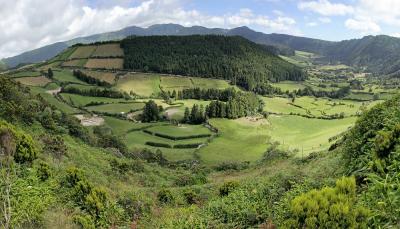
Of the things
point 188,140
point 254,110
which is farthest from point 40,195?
point 254,110

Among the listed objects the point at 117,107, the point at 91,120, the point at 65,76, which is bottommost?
the point at 91,120

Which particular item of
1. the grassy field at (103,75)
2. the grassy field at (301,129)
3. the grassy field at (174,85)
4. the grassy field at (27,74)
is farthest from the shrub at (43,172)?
the grassy field at (27,74)

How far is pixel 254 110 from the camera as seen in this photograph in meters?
151

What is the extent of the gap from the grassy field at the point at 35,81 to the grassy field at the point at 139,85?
29.9 m

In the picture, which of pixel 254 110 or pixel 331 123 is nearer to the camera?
pixel 331 123

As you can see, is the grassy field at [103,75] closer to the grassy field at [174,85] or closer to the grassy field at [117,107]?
the grassy field at [174,85]

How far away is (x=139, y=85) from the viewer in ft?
616

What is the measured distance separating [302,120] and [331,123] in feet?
31.1

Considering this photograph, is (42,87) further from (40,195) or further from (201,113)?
(40,195)

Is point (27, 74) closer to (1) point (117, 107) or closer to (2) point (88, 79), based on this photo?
(2) point (88, 79)

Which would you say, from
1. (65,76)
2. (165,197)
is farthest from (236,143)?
(65,76)

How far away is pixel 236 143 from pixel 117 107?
52068 millimetres

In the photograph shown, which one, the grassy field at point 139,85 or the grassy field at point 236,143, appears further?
the grassy field at point 139,85

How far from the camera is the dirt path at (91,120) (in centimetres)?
10860
